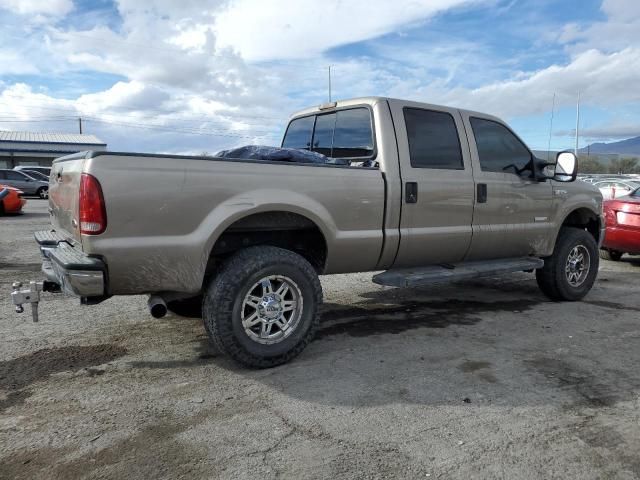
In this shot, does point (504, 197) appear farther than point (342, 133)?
Yes

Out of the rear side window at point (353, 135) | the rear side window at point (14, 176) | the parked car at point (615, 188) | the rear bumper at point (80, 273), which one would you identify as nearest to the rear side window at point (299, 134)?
the rear side window at point (353, 135)

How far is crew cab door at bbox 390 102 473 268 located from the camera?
4.71m

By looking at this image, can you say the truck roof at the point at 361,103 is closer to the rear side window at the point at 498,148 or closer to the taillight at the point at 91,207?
the rear side window at the point at 498,148

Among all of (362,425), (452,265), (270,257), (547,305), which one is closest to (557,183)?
(547,305)

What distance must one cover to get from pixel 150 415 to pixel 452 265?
3.24 metres

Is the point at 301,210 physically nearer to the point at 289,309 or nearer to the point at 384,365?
the point at 289,309

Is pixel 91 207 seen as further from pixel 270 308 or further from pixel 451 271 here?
pixel 451 271

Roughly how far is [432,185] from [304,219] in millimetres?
1341

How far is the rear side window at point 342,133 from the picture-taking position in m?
4.83

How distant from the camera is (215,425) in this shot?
308cm

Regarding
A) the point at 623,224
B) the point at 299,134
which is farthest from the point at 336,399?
the point at 623,224

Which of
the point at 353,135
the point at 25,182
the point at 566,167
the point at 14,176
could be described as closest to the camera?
the point at 353,135

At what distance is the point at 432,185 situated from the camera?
4.84 m

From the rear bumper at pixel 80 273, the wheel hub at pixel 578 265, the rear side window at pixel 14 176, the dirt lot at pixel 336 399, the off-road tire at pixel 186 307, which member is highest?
the rear side window at pixel 14 176
